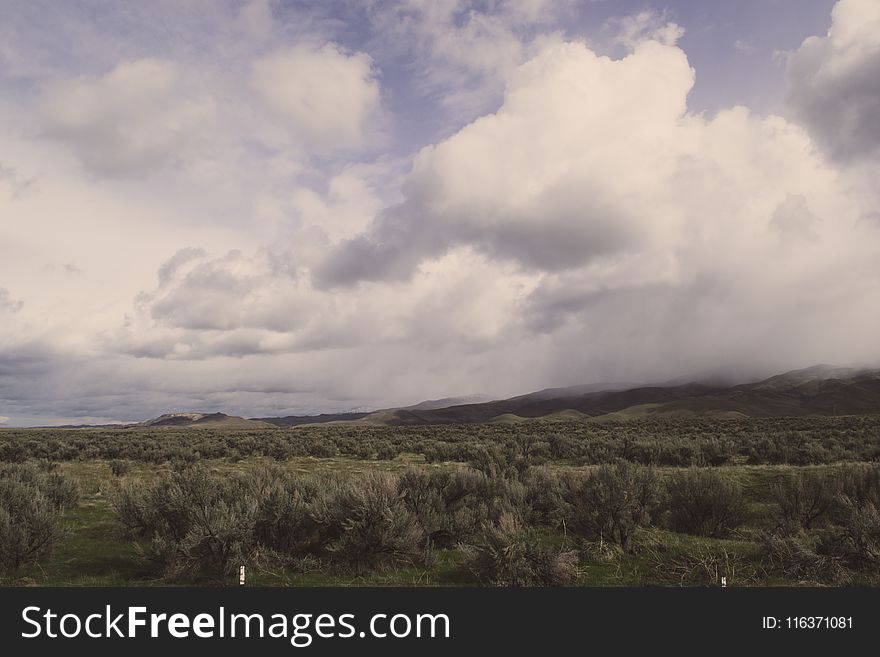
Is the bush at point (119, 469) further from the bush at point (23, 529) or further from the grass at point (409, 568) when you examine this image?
the bush at point (23, 529)

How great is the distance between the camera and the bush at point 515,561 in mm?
9344

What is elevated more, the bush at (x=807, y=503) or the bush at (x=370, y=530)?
the bush at (x=370, y=530)

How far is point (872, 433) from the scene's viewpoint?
41.4m

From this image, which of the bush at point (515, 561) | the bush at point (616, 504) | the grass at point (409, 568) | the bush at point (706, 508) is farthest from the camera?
the bush at point (706, 508)

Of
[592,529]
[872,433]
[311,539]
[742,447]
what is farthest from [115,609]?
[872,433]

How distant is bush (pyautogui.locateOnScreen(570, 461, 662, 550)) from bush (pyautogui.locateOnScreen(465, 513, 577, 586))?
7.24 feet

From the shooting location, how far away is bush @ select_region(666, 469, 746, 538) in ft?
45.2

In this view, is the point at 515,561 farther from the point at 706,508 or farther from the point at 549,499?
the point at 706,508

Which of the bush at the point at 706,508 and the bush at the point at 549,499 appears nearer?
the bush at the point at 706,508

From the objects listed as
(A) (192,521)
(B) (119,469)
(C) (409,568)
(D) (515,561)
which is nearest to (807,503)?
(D) (515,561)

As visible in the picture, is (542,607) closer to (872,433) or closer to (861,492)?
(861,492)

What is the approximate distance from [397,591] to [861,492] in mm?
15275

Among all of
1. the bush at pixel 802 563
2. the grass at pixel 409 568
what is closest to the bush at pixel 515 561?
the grass at pixel 409 568

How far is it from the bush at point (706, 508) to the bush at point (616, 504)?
69cm
